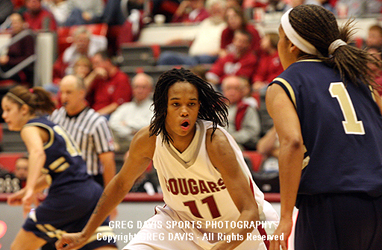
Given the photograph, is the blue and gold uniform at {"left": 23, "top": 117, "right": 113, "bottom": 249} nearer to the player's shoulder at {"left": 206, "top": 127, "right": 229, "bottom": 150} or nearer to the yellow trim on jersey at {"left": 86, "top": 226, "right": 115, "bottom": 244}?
the yellow trim on jersey at {"left": 86, "top": 226, "right": 115, "bottom": 244}

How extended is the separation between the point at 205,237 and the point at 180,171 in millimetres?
405

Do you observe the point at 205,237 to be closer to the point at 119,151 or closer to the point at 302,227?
the point at 302,227

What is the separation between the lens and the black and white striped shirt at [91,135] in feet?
15.9

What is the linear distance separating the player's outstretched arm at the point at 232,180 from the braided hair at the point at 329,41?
0.68 meters

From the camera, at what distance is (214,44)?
28.1 ft

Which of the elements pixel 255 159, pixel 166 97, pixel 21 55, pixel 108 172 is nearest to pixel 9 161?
pixel 21 55

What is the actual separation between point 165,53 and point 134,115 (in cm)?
179

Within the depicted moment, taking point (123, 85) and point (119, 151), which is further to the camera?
point (123, 85)

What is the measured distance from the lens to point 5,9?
10.6 m

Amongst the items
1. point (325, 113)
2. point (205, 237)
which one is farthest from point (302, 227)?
point (205, 237)

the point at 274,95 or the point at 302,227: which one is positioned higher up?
the point at 274,95

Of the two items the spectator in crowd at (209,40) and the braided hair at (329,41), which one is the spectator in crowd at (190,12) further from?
the braided hair at (329,41)

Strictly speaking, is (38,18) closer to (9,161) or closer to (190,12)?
(190,12)

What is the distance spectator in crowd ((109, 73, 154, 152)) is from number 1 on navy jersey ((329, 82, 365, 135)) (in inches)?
179
